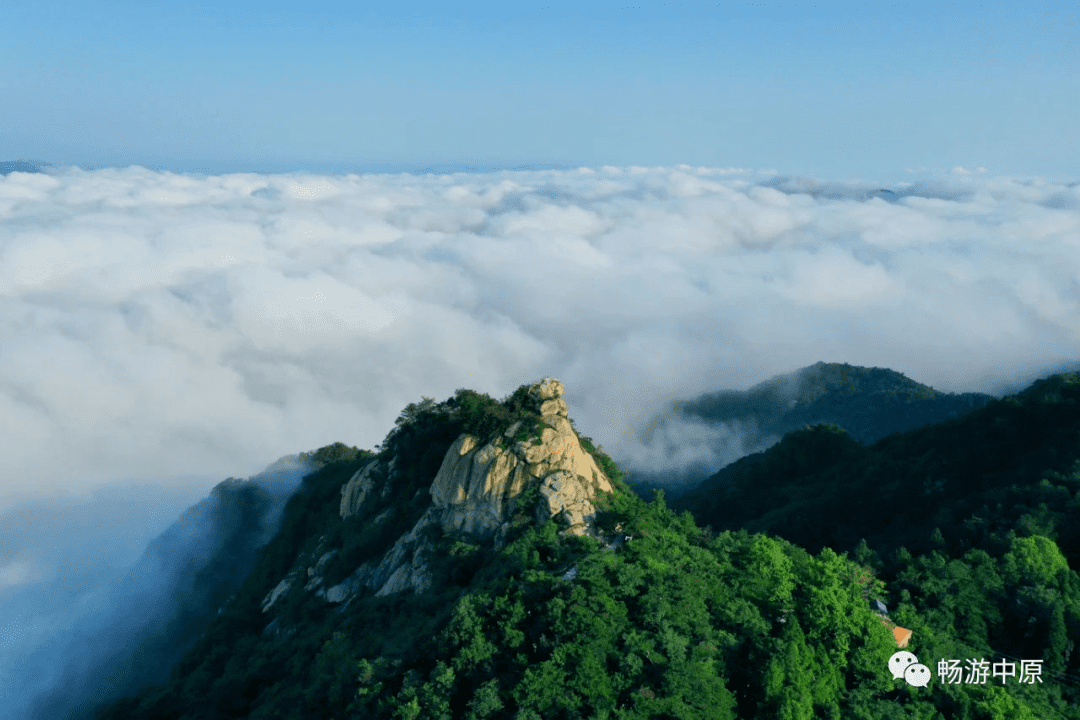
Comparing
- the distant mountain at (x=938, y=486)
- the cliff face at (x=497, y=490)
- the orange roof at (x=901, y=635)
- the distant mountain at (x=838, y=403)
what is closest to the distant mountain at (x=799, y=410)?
the distant mountain at (x=838, y=403)

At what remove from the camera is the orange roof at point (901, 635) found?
92.4 feet

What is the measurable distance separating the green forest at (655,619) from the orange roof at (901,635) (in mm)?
333

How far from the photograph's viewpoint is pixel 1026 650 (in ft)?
108

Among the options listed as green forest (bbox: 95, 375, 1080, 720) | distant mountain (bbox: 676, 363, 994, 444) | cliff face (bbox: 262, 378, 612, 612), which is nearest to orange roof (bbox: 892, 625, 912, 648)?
green forest (bbox: 95, 375, 1080, 720)

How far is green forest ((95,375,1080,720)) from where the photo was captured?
24.0 m

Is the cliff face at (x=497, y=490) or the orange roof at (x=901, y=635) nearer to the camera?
the orange roof at (x=901, y=635)

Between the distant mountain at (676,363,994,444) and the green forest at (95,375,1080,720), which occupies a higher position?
the green forest at (95,375,1080,720)

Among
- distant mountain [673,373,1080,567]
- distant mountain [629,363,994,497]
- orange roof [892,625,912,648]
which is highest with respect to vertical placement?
orange roof [892,625,912,648]

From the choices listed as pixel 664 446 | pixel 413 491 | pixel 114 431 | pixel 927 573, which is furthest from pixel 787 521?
pixel 114 431

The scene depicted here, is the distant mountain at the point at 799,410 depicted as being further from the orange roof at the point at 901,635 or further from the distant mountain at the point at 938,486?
the orange roof at the point at 901,635

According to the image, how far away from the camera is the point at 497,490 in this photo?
115ft

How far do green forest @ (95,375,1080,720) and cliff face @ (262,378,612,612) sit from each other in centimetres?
70

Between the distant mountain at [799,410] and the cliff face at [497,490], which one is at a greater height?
the cliff face at [497,490]

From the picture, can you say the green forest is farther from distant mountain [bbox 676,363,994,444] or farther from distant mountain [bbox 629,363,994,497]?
distant mountain [bbox 676,363,994,444]
